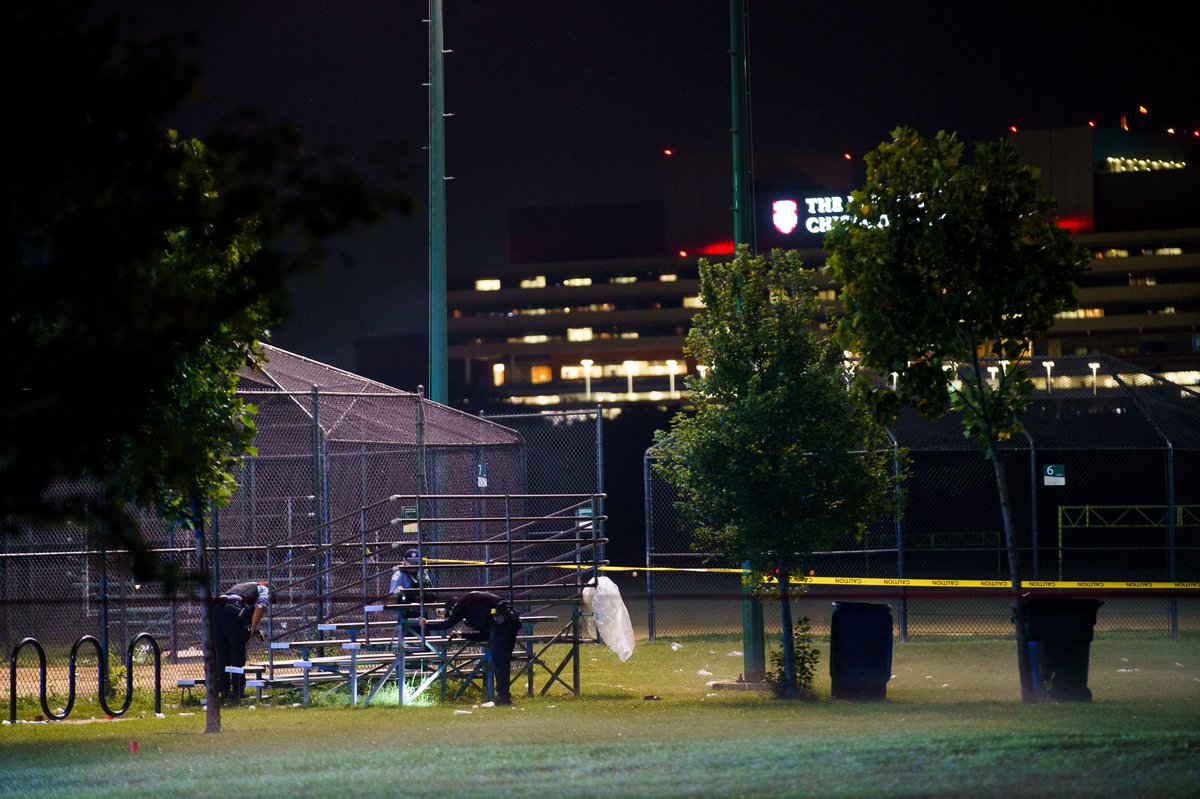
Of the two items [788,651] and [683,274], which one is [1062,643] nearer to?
[788,651]

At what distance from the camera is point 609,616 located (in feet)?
53.4

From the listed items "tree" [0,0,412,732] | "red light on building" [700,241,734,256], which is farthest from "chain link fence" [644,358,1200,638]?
"red light on building" [700,241,734,256]

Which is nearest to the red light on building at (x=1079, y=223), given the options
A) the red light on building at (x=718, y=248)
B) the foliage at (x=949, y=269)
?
the red light on building at (x=718, y=248)

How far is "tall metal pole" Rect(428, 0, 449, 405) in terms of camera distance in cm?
2256

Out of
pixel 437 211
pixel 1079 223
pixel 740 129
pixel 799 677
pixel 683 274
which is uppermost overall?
pixel 1079 223

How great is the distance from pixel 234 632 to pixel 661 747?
7.36m

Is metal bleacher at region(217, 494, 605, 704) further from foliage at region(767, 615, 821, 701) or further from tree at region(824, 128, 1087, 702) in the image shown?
tree at region(824, 128, 1087, 702)

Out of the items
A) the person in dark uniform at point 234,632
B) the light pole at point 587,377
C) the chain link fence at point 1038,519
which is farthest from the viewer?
the light pole at point 587,377

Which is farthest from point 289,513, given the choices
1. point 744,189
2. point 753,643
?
point 744,189

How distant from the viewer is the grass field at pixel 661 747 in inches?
321

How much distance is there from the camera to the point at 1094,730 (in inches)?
402

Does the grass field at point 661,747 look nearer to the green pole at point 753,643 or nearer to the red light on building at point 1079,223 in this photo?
the green pole at point 753,643

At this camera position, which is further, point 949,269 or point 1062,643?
point 949,269

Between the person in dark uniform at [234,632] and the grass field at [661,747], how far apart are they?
0.64 meters
